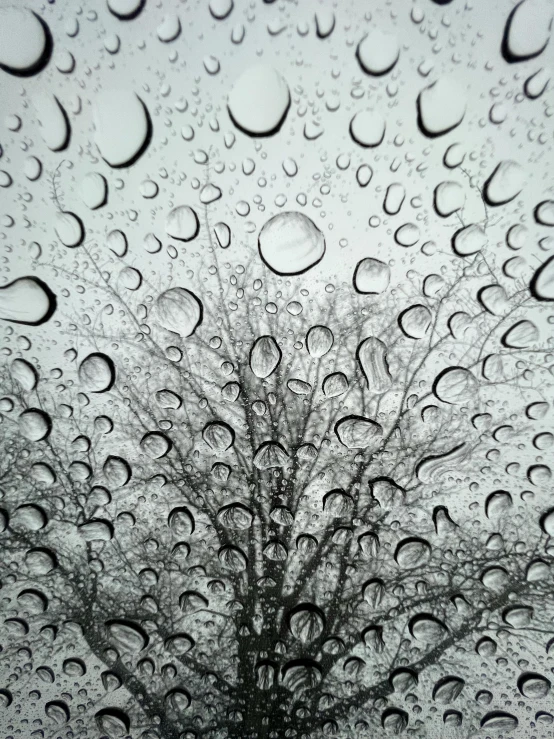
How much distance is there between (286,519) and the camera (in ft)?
2.31

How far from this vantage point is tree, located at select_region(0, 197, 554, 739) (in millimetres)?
652

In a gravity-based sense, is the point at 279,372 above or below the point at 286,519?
above

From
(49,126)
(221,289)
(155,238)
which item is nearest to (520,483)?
(221,289)

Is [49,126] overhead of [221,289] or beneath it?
overhead

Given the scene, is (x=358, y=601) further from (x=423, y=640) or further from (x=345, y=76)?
(x=345, y=76)

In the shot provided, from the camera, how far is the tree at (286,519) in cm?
65

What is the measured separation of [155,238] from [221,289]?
123mm

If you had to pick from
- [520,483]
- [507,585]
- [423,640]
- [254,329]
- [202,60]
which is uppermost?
[202,60]

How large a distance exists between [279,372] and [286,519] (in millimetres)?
243

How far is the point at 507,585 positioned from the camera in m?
0.66

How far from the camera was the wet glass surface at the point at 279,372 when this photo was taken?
0.58 metres

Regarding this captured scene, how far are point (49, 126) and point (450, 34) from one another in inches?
21.8

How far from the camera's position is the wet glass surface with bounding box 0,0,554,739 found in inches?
22.9

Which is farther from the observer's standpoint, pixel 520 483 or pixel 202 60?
pixel 520 483
